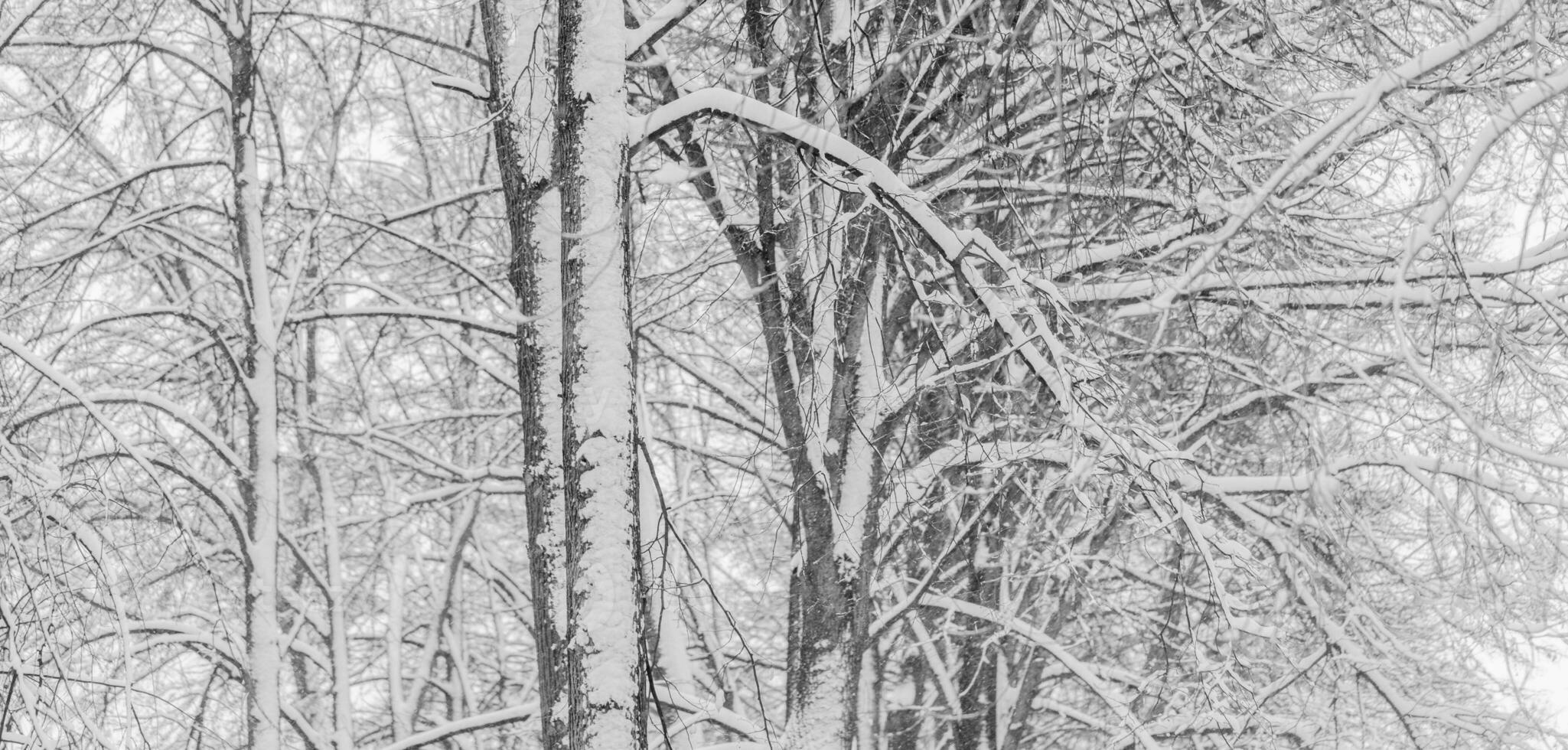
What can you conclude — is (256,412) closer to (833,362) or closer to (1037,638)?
(833,362)

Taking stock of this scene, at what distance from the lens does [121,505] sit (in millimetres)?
4332

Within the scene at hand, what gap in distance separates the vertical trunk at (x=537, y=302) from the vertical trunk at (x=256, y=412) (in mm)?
3575

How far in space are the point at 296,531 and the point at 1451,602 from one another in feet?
28.1

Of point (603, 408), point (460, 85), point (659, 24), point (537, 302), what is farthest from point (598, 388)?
point (460, 85)

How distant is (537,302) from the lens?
4234mm

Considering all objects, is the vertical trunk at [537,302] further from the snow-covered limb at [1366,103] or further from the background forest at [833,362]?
the snow-covered limb at [1366,103]

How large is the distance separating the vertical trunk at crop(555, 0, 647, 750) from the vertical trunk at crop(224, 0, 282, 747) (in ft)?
13.6

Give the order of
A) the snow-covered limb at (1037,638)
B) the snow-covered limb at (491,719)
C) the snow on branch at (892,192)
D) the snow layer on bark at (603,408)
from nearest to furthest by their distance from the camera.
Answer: the snow layer on bark at (603,408), the snow on branch at (892,192), the snow-covered limb at (491,719), the snow-covered limb at (1037,638)

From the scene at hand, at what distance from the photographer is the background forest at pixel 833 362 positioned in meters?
4.00

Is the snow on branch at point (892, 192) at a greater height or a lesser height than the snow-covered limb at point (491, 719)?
greater

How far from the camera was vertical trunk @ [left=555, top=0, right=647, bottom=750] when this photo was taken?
3631mm

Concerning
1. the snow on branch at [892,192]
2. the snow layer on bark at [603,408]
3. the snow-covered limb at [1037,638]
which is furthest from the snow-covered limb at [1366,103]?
the snow-covered limb at [1037,638]

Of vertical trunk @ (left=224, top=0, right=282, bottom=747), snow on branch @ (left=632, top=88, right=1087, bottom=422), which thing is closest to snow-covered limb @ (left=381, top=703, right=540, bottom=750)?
vertical trunk @ (left=224, top=0, right=282, bottom=747)

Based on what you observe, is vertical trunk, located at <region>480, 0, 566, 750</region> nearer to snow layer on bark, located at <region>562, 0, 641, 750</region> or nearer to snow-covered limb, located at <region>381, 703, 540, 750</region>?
snow layer on bark, located at <region>562, 0, 641, 750</region>
